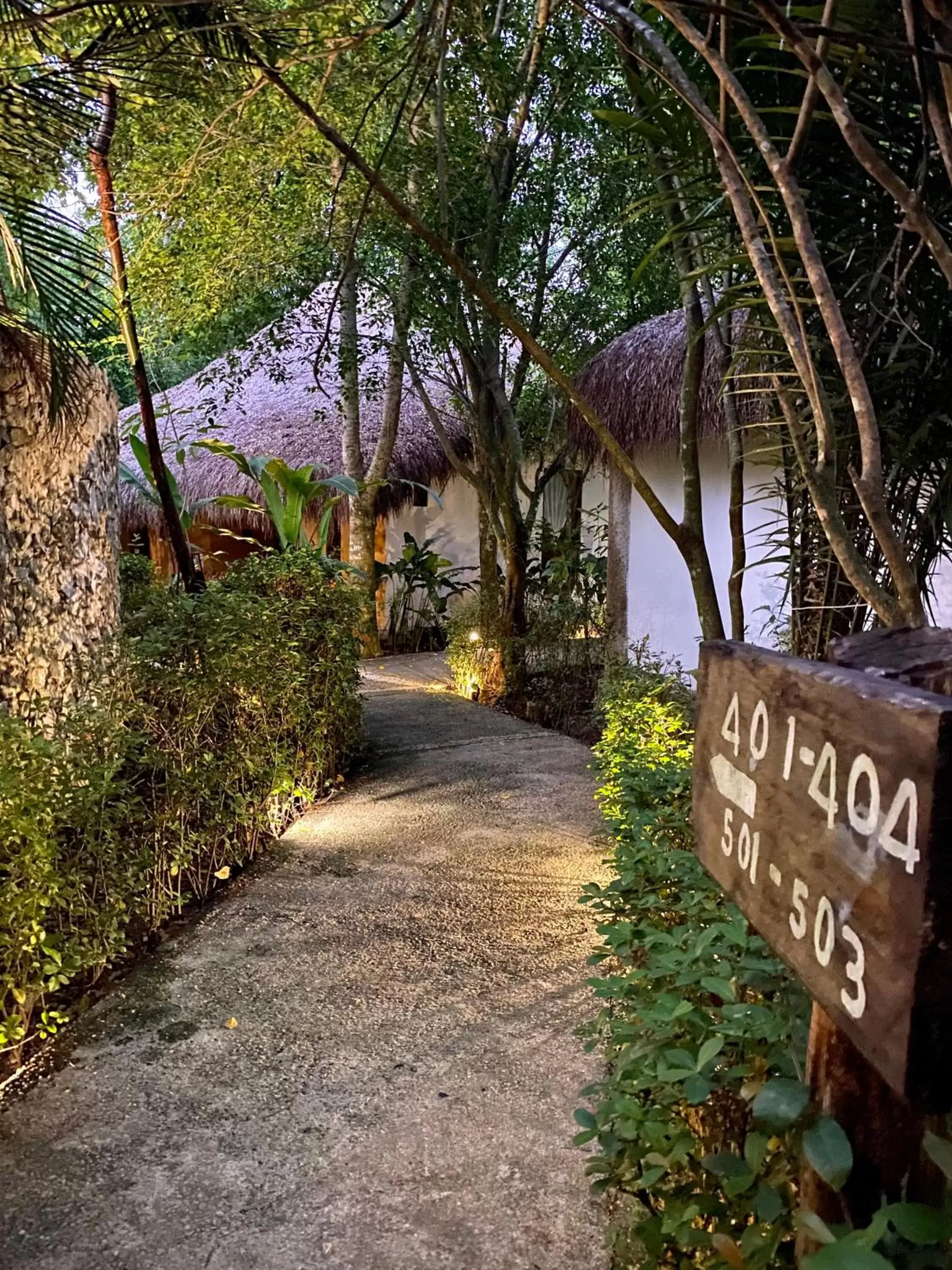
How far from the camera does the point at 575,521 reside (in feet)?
32.7

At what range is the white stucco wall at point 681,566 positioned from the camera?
18.3 feet

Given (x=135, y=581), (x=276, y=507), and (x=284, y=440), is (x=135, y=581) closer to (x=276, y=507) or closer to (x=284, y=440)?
(x=276, y=507)

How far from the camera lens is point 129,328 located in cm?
448

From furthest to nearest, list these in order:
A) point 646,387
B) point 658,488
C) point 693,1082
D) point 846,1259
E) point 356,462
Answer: point 356,462 < point 658,488 < point 646,387 < point 693,1082 < point 846,1259

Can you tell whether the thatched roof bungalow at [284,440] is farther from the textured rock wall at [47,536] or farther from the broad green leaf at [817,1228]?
the broad green leaf at [817,1228]

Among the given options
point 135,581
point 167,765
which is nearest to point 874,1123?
point 167,765

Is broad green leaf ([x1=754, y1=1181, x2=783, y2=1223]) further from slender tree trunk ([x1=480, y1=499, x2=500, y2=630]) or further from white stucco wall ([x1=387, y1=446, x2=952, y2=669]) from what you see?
slender tree trunk ([x1=480, y1=499, x2=500, y2=630])

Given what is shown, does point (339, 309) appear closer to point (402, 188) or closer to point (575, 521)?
point (402, 188)

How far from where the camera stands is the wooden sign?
1.94ft

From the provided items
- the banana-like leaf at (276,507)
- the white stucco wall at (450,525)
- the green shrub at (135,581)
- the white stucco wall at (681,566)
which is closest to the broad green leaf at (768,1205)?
the green shrub at (135,581)

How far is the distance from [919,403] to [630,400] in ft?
14.2

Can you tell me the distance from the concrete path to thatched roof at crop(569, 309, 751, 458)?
3220 mm

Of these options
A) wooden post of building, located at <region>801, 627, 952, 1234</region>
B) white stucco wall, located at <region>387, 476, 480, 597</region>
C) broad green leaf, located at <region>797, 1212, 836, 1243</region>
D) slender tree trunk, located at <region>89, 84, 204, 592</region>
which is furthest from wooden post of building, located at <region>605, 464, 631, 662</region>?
broad green leaf, located at <region>797, 1212, 836, 1243</region>

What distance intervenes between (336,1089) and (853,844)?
71.3 inches
